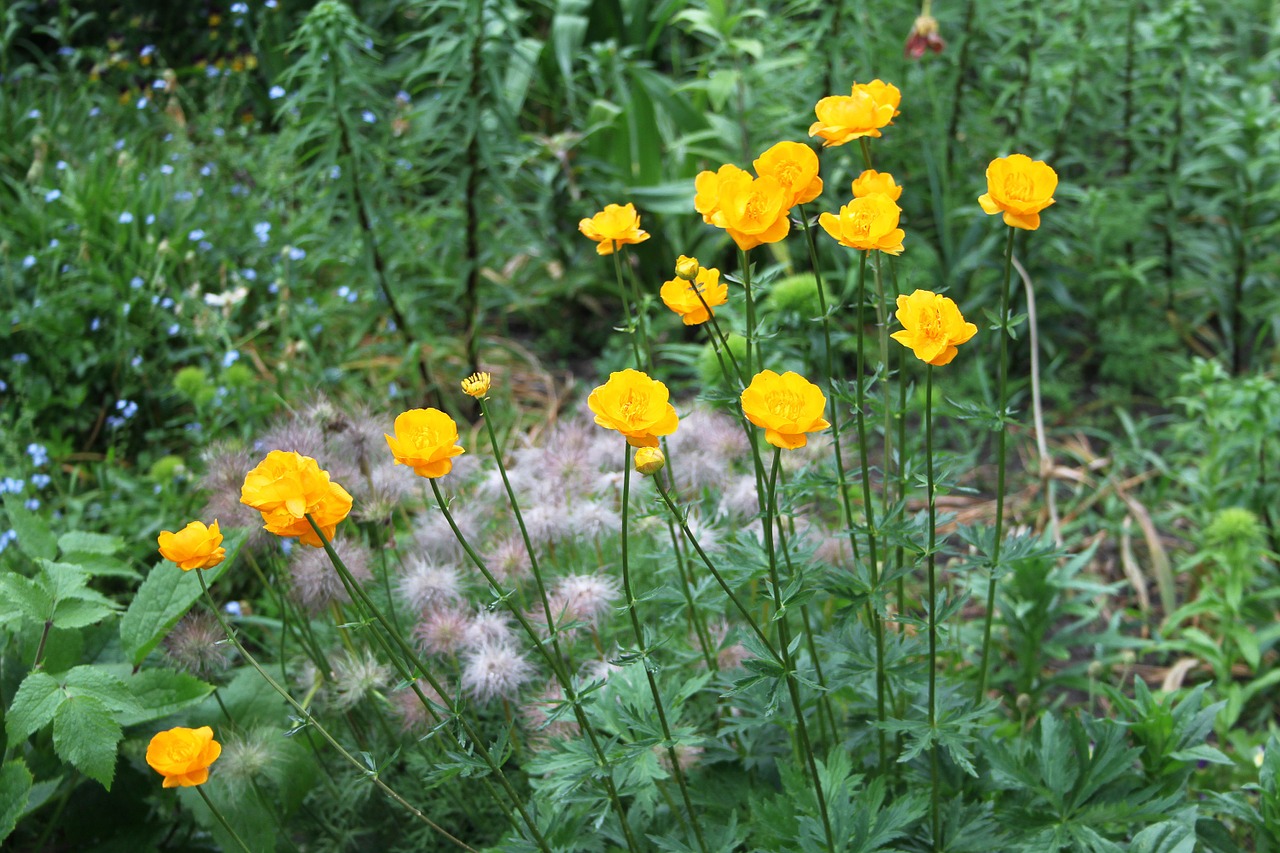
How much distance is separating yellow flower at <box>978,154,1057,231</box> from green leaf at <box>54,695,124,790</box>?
1.40 metres

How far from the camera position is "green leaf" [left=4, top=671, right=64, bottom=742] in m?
1.49

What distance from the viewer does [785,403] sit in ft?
3.50

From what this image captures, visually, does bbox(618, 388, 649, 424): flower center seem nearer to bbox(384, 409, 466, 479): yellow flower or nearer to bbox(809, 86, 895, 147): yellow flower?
bbox(384, 409, 466, 479): yellow flower

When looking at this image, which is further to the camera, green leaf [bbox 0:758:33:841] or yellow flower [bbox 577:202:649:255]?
green leaf [bbox 0:758:33:841]

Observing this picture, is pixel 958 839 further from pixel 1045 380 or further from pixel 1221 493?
pixel 1045 380

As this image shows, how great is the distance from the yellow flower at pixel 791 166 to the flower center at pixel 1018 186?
8.8 inches

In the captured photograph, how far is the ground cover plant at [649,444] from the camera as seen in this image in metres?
1.33

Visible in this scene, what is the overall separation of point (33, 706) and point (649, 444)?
1097 mm

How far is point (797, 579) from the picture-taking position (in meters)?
1.21

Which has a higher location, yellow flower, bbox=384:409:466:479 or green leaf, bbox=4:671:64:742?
yellow flower, bbox=384:409:466:479

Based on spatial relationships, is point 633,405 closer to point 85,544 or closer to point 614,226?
point 614,226

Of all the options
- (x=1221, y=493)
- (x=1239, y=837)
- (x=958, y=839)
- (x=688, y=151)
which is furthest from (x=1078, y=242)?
(x=958, y=839)

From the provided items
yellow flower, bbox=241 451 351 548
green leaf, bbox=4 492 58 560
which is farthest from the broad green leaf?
yellow flower, bbox=241 451 351 548

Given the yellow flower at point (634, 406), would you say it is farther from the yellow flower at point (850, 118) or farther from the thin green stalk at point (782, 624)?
the yellow flower at point (850, 118)
